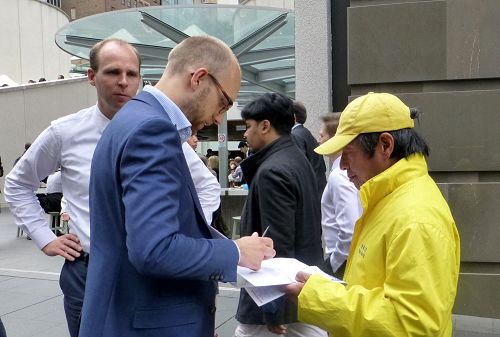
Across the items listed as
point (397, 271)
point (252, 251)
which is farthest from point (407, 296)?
point (252, 251)

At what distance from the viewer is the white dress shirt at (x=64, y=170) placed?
9.38 ft

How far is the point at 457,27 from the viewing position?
5582 millimetres

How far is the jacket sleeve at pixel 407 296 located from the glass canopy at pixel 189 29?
39.6 feet

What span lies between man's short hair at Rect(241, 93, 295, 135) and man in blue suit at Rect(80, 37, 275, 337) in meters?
1.63

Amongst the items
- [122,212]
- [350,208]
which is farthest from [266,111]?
[122,212]

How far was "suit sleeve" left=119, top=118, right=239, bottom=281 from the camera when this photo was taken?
159 cm

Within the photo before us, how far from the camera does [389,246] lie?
186 cm

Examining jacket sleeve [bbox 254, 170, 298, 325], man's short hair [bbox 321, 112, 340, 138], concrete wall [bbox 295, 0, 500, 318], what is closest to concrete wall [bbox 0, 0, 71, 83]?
concrete wall [bbox 295, 0, 500, 318]

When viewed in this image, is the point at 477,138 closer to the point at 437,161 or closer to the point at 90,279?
the point at 437,161

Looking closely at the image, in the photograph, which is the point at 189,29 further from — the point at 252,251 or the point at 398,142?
the point at 252,251

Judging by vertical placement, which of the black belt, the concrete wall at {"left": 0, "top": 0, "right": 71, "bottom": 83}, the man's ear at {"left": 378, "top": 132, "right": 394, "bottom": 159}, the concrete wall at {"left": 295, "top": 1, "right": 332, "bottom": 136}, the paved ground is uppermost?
the concrete wall at {"left": 0, "top": 0, "right": 71, "bottom": 83}

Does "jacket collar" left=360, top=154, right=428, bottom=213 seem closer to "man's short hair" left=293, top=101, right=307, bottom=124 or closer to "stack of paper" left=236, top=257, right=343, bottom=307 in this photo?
"stack of paper" left=236, top=257, right=343, bottom=307

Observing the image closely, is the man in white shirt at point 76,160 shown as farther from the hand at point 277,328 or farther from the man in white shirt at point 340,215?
the man in white shirt at point 340,215

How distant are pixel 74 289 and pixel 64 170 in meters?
0.61
